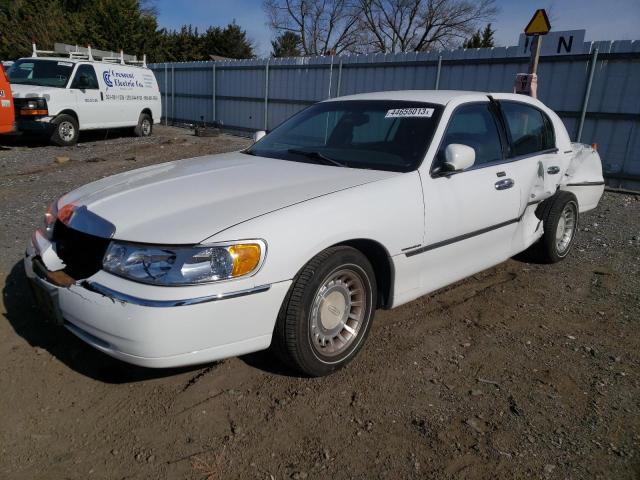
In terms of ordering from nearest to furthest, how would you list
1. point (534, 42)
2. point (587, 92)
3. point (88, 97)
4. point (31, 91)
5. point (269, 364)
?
point (269, 364) → point (534, 42) → point (587, 92) → point (31, 91) → point (88, 97)

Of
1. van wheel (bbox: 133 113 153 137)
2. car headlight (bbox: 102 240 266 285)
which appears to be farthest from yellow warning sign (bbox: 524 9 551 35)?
van wheel (bbox: 133 113 153 137)

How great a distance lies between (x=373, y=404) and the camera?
104 inches

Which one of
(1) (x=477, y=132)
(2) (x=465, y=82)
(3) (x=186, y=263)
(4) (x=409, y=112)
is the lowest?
(3) (x=186, y=263)

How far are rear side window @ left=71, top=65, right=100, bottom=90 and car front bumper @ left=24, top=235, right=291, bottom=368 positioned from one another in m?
10.9

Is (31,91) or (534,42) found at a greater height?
(534,42)

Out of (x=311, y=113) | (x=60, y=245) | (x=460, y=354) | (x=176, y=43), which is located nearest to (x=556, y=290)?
(x=460, y=354)

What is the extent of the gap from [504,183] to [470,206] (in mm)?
530

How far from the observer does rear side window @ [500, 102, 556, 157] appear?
4169 mm

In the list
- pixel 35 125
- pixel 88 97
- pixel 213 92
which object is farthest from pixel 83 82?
pixel 213 92

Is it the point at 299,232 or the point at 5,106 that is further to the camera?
the point at 5,106

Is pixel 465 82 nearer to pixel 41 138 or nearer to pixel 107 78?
pixel 107 78

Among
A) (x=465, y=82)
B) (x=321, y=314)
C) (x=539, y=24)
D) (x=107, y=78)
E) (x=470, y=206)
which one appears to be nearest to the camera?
(x=321, y=314)

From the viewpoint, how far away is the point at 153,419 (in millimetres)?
2486

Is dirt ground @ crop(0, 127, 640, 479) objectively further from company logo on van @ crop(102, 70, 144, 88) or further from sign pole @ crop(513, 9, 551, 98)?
company logo on van @ crop(102, 70, 144, 88)
